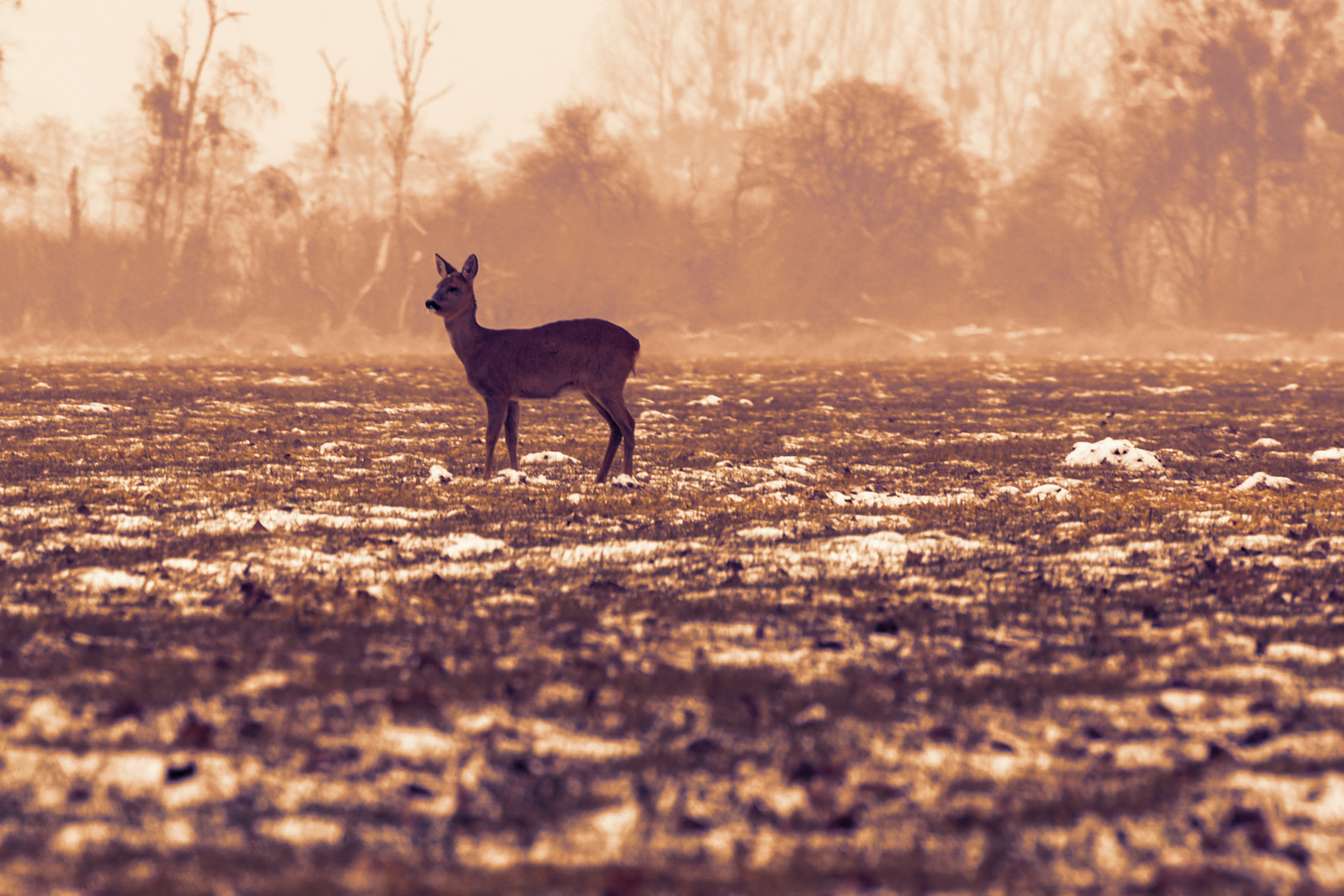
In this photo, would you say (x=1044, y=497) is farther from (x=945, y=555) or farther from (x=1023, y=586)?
(x=1023, y=586)

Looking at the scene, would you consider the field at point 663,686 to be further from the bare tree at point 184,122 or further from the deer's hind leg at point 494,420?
the bare tree at point 184,122

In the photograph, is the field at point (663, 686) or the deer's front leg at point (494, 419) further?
the deer's front leg at point (494, 419)

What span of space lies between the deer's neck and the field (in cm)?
138

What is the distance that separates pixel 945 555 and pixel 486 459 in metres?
5.39

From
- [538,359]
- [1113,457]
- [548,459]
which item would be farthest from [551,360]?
[1113,457]

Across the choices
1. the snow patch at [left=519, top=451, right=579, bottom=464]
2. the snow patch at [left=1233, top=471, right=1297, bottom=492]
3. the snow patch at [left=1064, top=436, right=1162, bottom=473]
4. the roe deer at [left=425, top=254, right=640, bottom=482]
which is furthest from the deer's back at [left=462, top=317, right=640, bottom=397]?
the snow patch at [left=1233, top=471, right=1297, bottom=492]

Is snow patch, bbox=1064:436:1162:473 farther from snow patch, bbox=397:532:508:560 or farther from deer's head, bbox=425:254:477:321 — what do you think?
snow patch, bbox=397:532:508:560

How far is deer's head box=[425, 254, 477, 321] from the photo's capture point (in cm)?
1229

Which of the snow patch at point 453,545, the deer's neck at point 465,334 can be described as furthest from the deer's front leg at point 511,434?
the snow patch at point 453,545

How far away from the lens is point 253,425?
18.3 meters

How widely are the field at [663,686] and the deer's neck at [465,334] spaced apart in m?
1.38

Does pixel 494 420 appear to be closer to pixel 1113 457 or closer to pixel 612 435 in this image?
pixel 612 435

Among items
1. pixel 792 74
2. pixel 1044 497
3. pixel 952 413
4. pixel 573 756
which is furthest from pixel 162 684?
pixel 792 74

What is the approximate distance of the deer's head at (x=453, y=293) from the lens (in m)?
12.3
